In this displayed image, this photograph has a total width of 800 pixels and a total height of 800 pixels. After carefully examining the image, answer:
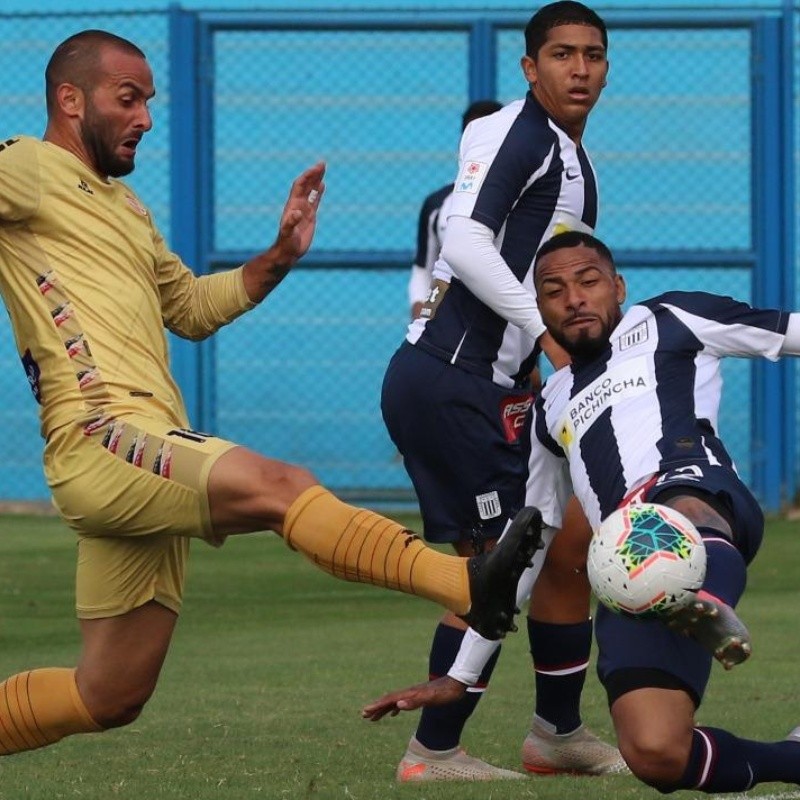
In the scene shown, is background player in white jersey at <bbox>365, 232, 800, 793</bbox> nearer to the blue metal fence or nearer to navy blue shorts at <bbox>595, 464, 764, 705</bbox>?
A: navy blue shorts at <bbox>595, 464, 764, 705</bbox>

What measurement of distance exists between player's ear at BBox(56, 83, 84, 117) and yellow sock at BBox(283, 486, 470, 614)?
1337mm

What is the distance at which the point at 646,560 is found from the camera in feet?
15.3

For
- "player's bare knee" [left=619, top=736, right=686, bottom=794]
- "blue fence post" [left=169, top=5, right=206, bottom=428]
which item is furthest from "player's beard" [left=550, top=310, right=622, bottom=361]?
"blue fence post" [left=169, top=5, right=206, bottom=428]

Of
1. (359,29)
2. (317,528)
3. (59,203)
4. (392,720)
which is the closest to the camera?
(317,528)

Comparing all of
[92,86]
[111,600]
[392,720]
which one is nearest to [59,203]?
[92,86]

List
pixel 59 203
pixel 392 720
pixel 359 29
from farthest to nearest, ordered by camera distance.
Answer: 1. pixel 359 29
2. pixel 392 720
3. pixel 59 203

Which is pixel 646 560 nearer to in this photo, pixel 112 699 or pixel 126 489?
pixel 126 489

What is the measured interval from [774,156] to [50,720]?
10.1m

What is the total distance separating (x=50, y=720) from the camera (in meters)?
5.41

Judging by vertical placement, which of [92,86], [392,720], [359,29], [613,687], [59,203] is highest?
[359,29]

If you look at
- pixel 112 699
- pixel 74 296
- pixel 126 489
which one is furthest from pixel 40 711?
pixel 74 296

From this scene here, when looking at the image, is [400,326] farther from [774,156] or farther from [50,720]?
[50,720]

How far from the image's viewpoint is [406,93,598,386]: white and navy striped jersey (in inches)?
239

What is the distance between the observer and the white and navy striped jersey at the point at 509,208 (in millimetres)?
6082
